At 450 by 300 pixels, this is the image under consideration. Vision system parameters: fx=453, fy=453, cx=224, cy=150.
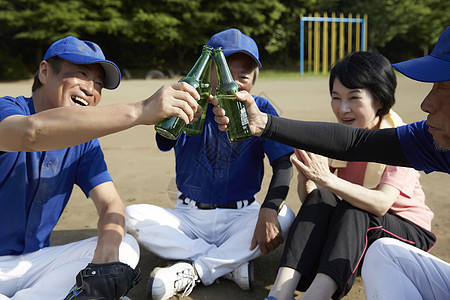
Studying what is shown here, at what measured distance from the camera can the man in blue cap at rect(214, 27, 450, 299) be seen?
6.40ft

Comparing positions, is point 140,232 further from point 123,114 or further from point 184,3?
point 184,3

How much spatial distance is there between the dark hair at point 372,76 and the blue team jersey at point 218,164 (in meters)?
0.62

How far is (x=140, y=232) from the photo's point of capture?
319 cm

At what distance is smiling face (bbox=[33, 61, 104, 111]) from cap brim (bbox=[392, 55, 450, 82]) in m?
1.79

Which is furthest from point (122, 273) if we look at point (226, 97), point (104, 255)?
point (226, 97)

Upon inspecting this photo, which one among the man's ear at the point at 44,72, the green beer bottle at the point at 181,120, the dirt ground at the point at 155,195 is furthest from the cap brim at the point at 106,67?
the dirt ground at the point at 155,195

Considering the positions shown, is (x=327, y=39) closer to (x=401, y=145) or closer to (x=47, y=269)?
(x=401, y=145)

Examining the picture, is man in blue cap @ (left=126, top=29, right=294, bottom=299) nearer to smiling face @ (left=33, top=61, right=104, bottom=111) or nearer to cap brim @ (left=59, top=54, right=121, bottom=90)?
cap brim @ (left=59, top=54, right=121, bottom=90)

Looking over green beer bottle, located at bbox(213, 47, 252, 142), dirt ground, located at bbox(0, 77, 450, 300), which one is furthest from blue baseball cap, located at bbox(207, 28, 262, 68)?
dirt ground, located at bbox(0, 77, 450, 300)

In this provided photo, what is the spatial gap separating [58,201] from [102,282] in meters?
0.68

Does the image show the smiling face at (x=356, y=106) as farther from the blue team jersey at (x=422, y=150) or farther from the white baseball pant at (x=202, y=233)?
the white baseball pant at (x=202, y=233)

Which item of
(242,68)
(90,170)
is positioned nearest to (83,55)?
(90,170)

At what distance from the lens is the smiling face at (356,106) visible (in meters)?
3.00

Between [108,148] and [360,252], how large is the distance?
19.7 feet
